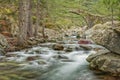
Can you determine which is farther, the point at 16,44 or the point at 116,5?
the point at 116,5

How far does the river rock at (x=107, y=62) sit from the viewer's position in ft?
36.6

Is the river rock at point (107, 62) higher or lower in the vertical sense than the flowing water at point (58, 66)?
higher

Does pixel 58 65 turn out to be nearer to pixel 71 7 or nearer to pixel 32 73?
pixel 32 73

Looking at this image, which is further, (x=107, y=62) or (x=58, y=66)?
(x=58, y=66)

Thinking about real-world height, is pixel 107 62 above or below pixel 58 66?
above

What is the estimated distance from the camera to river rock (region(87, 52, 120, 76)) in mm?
11148

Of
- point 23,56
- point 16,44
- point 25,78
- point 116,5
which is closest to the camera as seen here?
point 25,78

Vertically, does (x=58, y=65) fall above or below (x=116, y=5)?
below

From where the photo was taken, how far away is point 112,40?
12.5 metres

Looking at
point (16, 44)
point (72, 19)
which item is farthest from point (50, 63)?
point (72, 19)

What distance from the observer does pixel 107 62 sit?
11594 mm

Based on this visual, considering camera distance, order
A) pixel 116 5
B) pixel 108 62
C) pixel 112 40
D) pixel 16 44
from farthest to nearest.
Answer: pixel 116 5, pixel 16 44, pixel 112 40, pixel 108 62

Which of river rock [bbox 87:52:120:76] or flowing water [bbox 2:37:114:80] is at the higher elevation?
river rock [bbox 87:52:120:76]

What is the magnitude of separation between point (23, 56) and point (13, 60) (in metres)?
1.37
